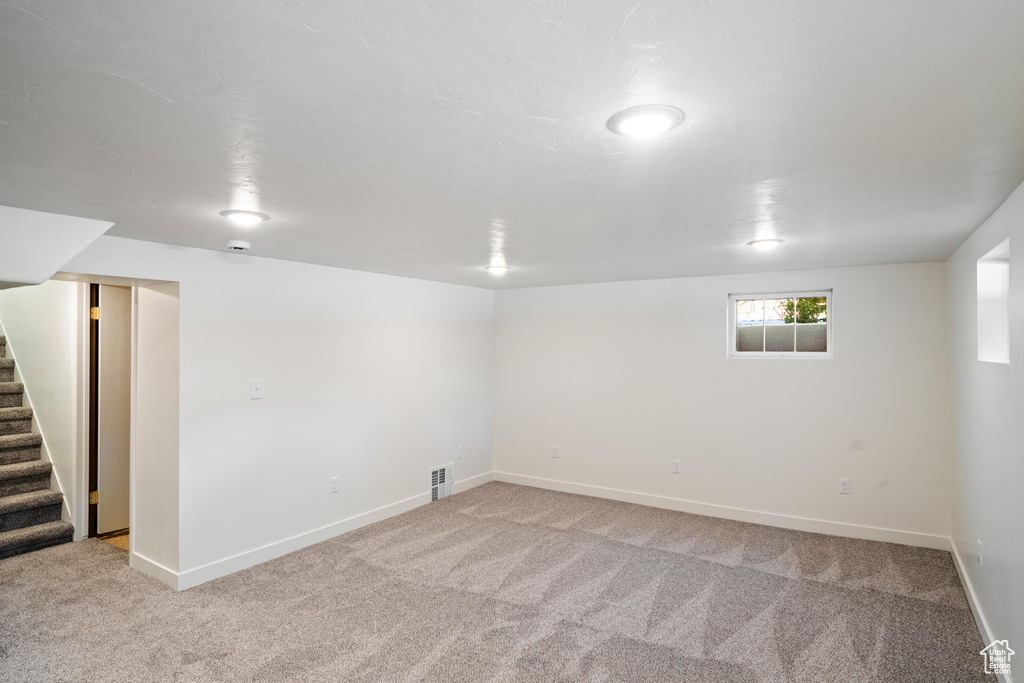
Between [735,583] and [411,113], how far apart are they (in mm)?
3360

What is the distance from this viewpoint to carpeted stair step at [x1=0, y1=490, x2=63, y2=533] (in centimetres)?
405

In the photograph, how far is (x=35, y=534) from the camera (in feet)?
13.1

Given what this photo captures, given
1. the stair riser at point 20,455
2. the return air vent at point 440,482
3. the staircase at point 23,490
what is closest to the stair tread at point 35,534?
the staircase at point 23,490

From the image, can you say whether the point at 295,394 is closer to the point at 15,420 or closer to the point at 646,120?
the point at 15,420

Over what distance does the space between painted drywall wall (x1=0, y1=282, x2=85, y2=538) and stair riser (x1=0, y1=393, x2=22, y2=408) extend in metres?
0.11

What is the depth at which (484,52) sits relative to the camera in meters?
1.12

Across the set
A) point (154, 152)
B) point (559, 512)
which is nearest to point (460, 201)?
point (154, 152)

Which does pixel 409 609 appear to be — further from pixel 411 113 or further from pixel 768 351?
pixel 768 351

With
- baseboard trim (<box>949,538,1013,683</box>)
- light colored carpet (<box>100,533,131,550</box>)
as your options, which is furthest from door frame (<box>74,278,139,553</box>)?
baseboard trim (<box>949,538,1013,683</box>)

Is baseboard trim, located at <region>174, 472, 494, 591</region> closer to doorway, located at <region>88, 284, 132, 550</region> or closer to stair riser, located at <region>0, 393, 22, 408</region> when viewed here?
doorway, located at <region>88, 284, 132, 550</region>

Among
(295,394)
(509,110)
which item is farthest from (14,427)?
(509,110)

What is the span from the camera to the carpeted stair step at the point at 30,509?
4.05 meters

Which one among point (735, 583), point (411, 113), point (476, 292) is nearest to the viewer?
point (411, 113)

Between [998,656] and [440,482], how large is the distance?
405 cm
